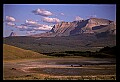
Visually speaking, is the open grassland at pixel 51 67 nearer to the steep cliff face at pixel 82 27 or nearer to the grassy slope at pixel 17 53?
the grassy slope at pixel 17 53

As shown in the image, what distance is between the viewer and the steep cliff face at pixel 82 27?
876 centimetres

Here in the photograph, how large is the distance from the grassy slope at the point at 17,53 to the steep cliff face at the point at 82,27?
115 cm

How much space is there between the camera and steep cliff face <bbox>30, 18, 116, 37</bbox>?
8.76m

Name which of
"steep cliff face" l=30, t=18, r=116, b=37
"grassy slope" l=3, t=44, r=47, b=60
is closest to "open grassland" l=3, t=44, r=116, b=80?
"grassy slope" l=3, t=44, r=47, b=60

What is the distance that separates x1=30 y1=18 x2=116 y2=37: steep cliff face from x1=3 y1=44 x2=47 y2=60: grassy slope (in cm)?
115

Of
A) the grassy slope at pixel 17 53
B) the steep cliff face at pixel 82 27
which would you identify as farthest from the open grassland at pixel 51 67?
the steep cliff face at pixel 82 27

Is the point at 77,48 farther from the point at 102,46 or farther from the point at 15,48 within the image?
the point at 15,48

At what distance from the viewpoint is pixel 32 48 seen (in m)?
9.12

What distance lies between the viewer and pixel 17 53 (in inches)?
397

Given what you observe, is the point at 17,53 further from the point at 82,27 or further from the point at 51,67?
the point at 82,27

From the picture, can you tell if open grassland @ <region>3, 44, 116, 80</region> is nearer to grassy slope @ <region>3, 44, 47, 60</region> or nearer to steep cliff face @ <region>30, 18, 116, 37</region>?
grassy slope @ <region>3, 44, 47, 60</region>

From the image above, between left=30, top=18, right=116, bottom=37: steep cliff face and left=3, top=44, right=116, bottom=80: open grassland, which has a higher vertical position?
left=30, top=18, right=116, bottom=37: steep cliff face
